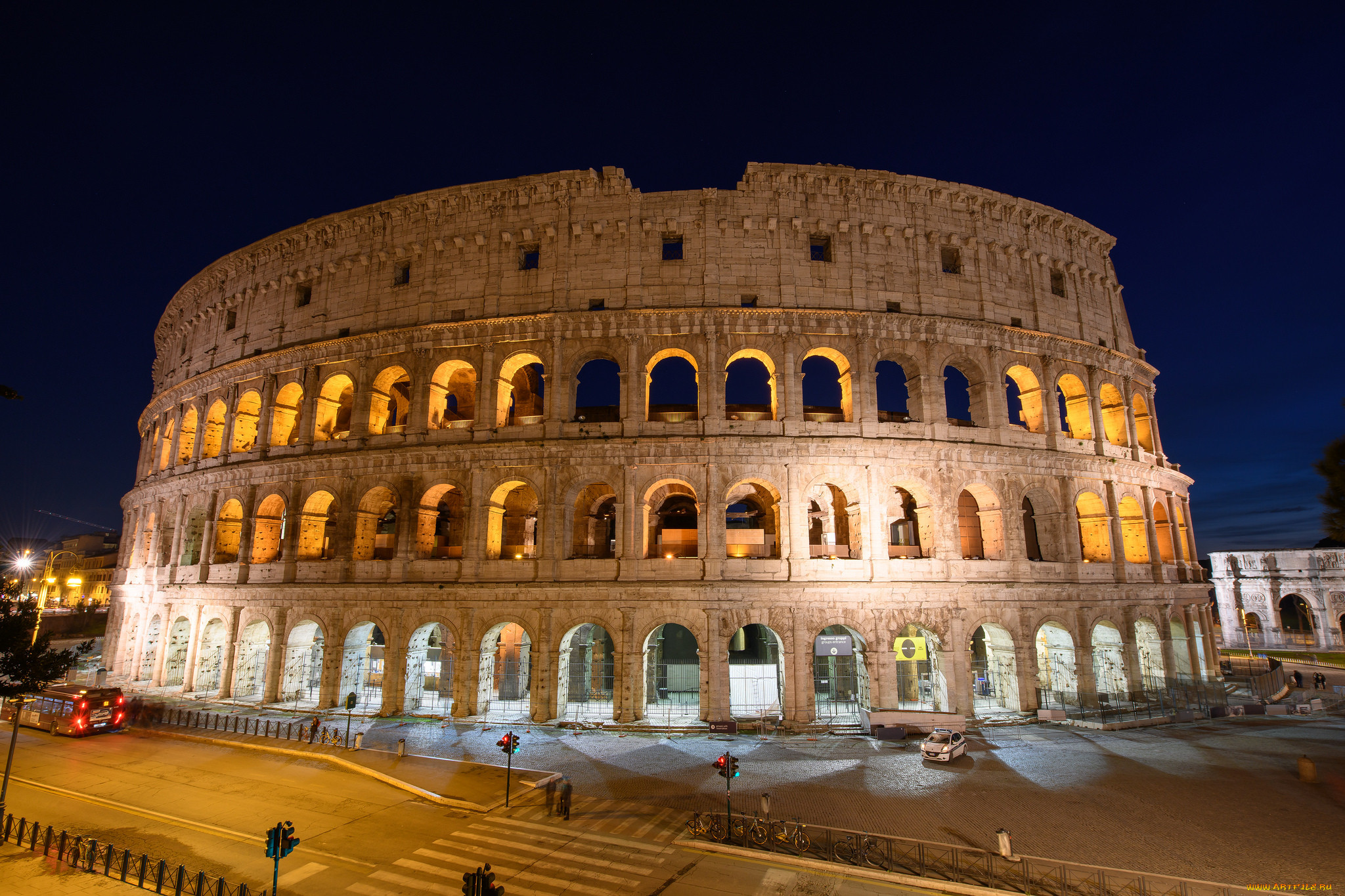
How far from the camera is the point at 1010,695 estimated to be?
→ 2508 cm

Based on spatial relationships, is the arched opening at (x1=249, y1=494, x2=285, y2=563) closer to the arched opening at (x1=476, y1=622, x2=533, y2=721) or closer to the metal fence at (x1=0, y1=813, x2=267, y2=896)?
the arched opening at (x1=476, y1=622, x2=533, y2=721)

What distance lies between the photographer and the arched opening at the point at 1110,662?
26.3 metres

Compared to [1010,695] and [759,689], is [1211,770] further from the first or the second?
[759,689]

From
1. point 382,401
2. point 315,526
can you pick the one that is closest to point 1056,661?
point 382,401

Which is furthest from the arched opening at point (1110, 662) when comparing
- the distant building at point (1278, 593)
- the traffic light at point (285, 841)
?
the distant building at point (1278, 593)

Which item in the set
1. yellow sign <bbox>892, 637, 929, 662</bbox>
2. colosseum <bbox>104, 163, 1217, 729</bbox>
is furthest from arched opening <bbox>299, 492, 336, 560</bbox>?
yellow sign <bbox>892, 637, 929, 662</bbox>

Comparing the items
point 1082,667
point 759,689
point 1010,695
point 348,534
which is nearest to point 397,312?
point 348,534

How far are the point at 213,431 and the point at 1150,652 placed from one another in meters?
46.9

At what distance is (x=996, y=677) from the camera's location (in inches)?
1027

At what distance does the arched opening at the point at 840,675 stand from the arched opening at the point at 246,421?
93.9 feet

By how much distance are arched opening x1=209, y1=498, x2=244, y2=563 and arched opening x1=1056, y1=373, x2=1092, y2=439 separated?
3899cm

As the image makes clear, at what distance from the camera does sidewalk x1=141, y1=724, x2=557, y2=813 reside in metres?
16.0

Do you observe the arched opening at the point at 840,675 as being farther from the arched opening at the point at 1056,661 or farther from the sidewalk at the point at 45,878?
the sidewalk at the point at 45,878

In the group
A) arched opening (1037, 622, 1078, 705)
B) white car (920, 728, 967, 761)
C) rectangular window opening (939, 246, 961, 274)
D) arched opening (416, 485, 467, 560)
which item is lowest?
white car (920, 728, 967, 761)
